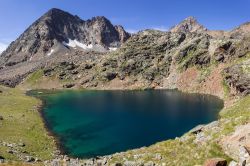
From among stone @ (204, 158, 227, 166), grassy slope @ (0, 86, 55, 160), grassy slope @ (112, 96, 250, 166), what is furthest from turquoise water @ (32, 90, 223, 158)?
stone @ (204, 158, 227, 166)

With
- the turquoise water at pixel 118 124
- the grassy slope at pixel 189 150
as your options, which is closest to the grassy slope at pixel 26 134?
the turquoise water at pixel 118 124

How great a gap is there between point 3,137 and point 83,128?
27208mm

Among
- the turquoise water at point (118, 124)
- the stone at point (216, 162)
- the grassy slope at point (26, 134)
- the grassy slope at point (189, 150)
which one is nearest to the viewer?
the stone at point (216, 162)

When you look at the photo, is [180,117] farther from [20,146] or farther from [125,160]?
[125,160]

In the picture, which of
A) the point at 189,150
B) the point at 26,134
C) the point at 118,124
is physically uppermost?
the point at 189,150

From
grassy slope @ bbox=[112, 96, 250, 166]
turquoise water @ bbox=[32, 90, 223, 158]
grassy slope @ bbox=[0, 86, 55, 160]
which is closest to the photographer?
grassy slope @ bbox=[112, 96, 250, 166]

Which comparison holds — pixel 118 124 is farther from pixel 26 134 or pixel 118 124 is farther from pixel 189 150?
pixel 189 150

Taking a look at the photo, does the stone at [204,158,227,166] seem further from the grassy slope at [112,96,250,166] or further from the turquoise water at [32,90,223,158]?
the turquoise water at [32,90,223,158]

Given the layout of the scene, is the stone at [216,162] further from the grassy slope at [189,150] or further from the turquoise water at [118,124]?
the turquoise water at [118,124]

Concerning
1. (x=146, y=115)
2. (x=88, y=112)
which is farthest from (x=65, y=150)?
(x=88, y=112)

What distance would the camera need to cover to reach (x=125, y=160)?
40.2m

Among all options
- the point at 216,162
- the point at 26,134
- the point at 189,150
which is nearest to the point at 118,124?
the point at 26,134

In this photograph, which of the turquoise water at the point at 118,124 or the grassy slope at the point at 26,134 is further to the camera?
the turquoise water at the point at 118,124

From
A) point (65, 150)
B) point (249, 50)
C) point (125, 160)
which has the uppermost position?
point (249, 50)
